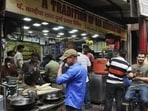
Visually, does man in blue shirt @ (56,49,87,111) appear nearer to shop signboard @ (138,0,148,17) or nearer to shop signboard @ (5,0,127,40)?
shop signboard @ (5,0,127,40)

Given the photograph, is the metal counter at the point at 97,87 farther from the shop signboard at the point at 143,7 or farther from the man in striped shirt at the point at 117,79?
the shop signboard at the point at 143,7

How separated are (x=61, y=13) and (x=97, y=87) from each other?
355cm

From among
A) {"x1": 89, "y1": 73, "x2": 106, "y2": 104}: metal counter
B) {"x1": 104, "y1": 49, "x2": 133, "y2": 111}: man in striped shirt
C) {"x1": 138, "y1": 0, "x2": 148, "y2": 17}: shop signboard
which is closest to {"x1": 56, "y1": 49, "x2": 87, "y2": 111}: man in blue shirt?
{"x1": 104, "y1": 49, "x2": 133, "y2": 111}: man in striped shirt

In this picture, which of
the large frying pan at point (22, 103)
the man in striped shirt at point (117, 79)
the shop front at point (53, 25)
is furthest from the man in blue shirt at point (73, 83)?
the man in striped shirt at point (117, 79)

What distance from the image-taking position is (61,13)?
7.02 meters

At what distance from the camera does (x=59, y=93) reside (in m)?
5.54

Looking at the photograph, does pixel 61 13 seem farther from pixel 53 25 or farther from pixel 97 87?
pixel 97 87

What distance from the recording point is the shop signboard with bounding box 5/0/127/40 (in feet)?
18.3

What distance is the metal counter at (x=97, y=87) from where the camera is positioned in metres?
9.52

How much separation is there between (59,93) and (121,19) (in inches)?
274

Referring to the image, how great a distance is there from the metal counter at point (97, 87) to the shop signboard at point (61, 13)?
1585 mm

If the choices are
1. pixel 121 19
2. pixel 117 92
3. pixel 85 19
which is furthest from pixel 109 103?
pixel 121 19

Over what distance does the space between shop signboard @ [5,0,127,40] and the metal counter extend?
1585 millimetres

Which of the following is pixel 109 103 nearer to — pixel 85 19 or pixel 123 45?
pixel 85 19
